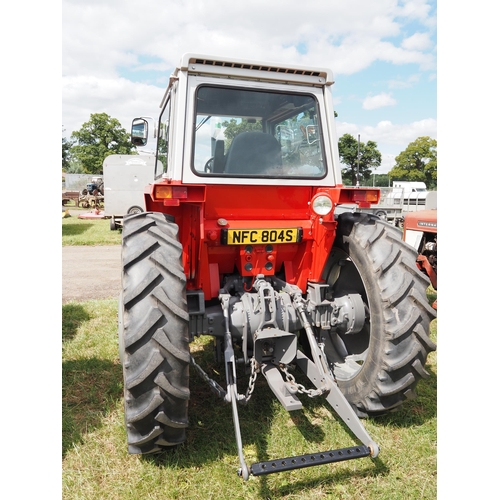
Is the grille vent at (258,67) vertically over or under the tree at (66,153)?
under

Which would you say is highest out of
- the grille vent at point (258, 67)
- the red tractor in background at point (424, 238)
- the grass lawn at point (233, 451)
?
the grille vent at point (258, 67)

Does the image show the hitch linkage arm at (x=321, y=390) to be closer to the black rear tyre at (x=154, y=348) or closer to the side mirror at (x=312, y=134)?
the black rear tyre at (x=154, y=348)

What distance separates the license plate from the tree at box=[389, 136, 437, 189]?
51873 millimetres

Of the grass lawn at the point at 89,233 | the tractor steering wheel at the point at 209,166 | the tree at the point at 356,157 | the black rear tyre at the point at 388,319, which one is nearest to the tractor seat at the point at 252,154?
the tractor steering wheel at the point at 209,166

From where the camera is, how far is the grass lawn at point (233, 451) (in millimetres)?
2420

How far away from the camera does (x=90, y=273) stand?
8391mm

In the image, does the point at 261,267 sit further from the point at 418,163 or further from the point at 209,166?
the point at 418,163

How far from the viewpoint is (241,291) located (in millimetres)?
3352

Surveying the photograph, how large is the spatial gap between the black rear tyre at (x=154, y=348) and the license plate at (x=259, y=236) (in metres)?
0.58

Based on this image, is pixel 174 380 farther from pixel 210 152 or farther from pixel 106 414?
pixel 210 152

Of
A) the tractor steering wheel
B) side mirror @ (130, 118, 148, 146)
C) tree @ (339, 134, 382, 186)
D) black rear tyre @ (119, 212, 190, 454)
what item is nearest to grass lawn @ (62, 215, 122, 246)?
side mirror @ (130, 118, 148, 146)

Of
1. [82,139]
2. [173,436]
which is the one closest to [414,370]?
[173,436]

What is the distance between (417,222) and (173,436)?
542 centimetres

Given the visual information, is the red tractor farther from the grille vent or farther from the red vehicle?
the red vehicle
